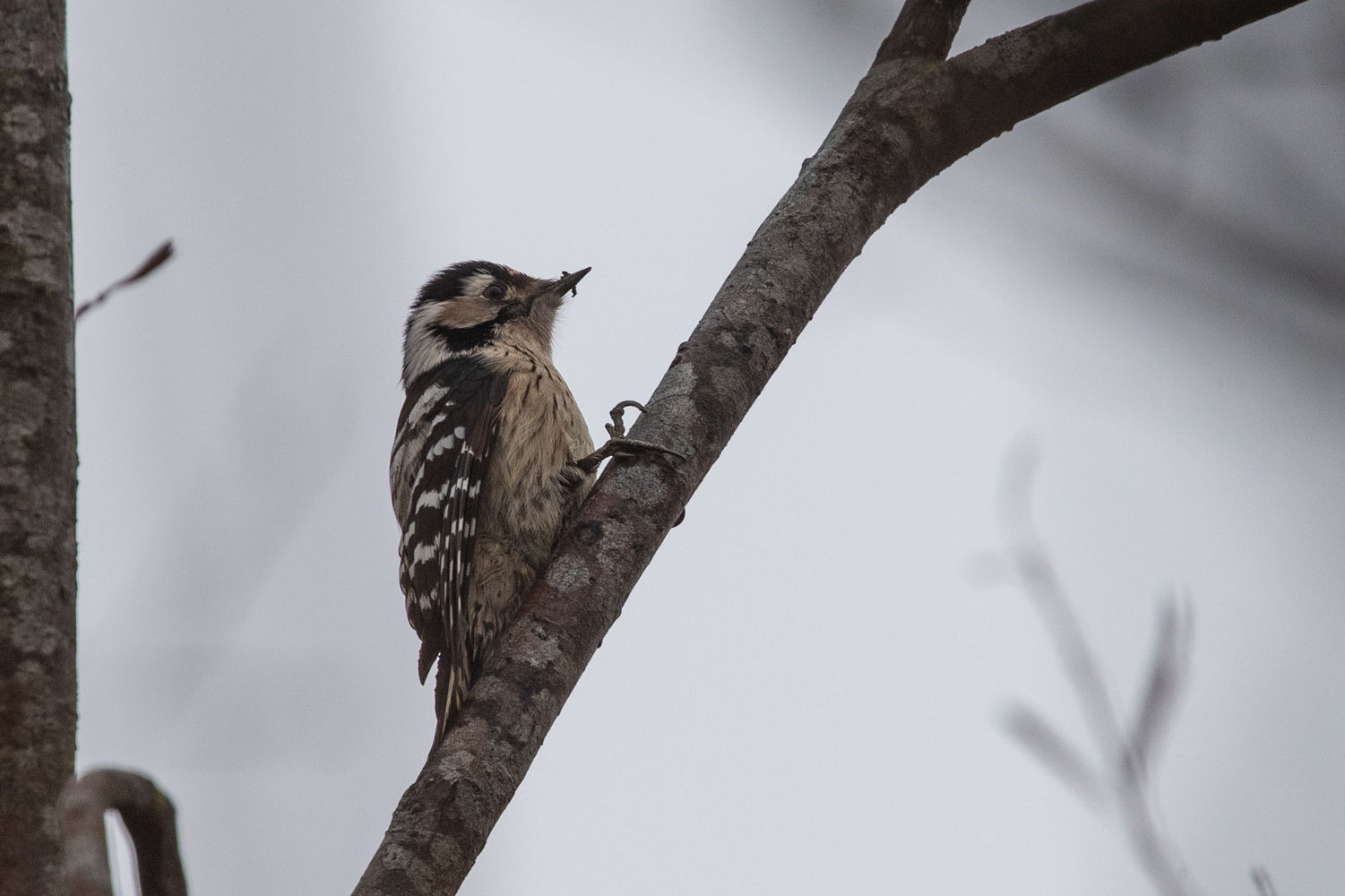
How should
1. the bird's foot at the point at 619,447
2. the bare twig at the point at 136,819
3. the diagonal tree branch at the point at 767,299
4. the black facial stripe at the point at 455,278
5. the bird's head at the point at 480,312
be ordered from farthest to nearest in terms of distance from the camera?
the black facial stripe at the point at 455,278
the bird's head at the point at 480,312
the bird's foot at the point at 619,447
the diagonal tree branch at the point at 767,299
the bare twig at the point at 136,819

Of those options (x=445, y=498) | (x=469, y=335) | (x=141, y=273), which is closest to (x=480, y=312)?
(x=469, y=335)

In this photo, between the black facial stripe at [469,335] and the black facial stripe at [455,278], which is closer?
the black facial stripe at [469,335]

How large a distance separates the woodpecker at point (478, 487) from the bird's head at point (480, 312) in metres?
0.11

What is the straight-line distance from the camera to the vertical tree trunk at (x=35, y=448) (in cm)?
112

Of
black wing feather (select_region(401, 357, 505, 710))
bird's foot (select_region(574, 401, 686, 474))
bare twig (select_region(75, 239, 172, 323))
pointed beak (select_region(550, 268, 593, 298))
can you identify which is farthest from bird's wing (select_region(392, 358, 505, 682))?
bare twig (select_region(75, 239, 172, 323))

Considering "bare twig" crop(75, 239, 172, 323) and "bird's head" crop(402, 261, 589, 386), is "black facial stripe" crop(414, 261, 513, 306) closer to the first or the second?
"bird's head" crop(402, 261, 589, 386)

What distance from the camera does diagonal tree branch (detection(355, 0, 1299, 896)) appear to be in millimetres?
2229

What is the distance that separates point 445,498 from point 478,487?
0.11 metres

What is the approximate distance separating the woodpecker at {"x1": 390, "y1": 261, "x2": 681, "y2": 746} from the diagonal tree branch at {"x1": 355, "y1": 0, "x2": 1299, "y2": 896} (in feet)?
0.60

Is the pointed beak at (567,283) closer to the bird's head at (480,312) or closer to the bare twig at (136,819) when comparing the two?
the bird's head at (480,312)

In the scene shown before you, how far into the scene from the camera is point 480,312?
4.93 meters

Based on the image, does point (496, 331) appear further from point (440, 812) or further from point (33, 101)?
point (33, 101)

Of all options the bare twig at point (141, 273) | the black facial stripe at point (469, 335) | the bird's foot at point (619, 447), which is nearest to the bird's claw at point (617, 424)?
the bird's foot at point (619, 447)

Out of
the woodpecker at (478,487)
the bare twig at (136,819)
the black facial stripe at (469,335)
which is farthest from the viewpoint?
the black facial stripe at (469,335)
